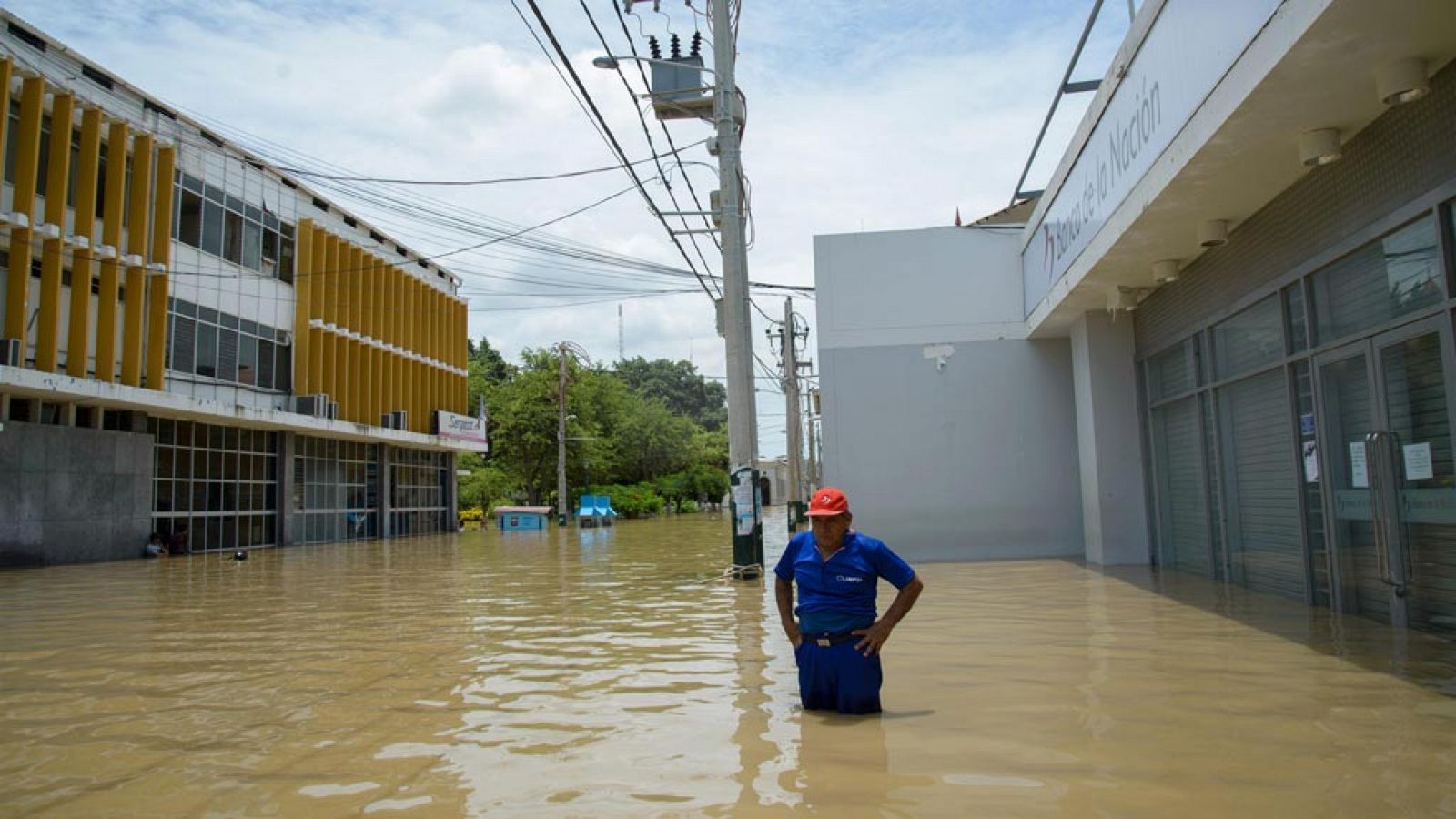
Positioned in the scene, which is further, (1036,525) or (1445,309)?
(1036,525)

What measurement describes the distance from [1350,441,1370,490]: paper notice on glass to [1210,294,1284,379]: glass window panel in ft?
4.86

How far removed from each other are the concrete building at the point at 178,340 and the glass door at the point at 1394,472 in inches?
859

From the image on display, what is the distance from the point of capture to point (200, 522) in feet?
87.7

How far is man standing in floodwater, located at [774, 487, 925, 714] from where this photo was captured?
530cm

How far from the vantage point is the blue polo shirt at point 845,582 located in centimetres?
531

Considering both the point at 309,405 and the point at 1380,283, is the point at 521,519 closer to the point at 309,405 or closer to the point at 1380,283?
the point at 309,405

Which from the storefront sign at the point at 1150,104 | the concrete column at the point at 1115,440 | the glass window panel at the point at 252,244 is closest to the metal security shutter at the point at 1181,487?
the concrete column at the point at 1115,440

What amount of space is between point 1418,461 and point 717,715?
5513mm

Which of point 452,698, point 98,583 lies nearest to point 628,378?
point 98,583

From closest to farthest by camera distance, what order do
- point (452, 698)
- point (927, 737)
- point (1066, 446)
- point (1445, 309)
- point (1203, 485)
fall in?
point (927, 737) < point (452, 698) < point (1445, 309) < point (1203, 485) < point (1066, 446)

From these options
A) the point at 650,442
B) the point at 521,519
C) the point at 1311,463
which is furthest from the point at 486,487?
the point at 1311,463

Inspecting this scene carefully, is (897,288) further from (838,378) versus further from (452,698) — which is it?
(452,698)

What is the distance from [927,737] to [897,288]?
41.1 ft

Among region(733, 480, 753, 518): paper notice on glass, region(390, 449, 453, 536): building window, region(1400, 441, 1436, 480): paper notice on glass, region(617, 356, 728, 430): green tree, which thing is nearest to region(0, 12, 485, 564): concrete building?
region(390, 449, 453, 536): building window
